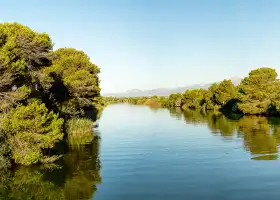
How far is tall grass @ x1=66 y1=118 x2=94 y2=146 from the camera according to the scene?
127 feet

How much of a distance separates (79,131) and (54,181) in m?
20.3

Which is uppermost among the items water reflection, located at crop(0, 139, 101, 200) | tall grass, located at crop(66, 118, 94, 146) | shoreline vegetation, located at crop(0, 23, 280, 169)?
shoreline vegetation, located at crop(0, 23, 280, 169)

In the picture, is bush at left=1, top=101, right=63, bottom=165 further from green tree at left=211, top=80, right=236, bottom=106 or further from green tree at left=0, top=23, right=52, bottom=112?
green tree at left=211, top=80, right=236, bottom=106

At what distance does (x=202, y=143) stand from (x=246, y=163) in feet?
32.3

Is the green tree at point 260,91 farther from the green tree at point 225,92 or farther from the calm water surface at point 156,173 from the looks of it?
the calm water surface at point 156,173

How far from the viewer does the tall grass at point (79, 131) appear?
38.7 metres

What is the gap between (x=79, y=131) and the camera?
41094 millimetres

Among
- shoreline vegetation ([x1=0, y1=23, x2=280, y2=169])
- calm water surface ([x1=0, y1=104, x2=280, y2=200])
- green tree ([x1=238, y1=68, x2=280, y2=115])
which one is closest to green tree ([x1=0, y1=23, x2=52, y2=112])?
shoreline vegetation ([x1=0, y1=23, x2=280, y2=169])

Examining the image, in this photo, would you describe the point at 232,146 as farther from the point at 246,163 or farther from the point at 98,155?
the point at 98,155

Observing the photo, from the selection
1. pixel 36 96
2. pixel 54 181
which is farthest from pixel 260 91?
pixel 54 181

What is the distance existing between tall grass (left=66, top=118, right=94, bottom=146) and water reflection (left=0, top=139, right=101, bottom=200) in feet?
37.1

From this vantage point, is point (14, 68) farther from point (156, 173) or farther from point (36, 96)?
point (156, 173)

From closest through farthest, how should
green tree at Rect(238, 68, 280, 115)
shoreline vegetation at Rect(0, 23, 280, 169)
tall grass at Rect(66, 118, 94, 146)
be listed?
shoreline vegetation at Rect(0, 23, 280, 169) < tall grass at Rect(66, 118, 94, 146) < green tree at Rect(238, 68, 280, 115)

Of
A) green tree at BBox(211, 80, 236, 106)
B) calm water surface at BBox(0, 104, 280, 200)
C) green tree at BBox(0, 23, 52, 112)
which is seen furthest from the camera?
green tree at BBox(211, 80, 236, 106)
